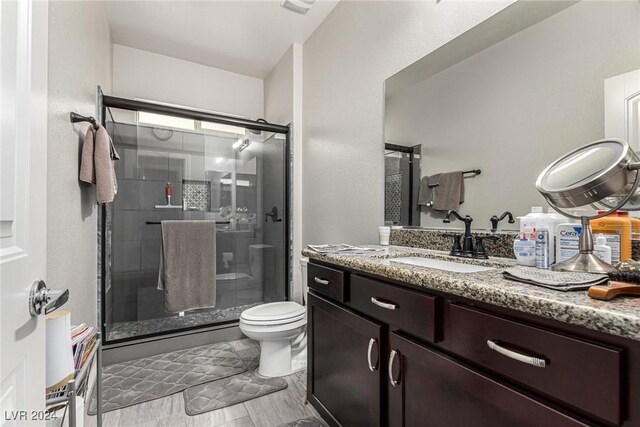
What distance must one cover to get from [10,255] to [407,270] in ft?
3.02

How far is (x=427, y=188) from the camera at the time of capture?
5.23 feet

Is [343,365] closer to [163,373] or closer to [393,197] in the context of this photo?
[393,197]

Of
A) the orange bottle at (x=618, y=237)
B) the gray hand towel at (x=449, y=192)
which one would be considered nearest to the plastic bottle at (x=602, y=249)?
the orange bottle at (x=618, y=237)

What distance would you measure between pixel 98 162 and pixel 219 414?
59.8 inches

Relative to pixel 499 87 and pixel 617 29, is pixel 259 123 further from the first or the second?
pixel 617 29

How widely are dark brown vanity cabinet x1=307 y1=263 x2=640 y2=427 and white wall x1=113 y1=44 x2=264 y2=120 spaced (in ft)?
8.53

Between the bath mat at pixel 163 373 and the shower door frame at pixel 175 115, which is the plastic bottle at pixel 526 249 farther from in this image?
the shower door frame at pixel 175 115

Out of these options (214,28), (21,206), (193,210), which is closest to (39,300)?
(21,206)

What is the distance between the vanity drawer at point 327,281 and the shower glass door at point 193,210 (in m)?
1.40

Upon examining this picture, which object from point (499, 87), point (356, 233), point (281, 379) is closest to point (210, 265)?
point (281, 379)

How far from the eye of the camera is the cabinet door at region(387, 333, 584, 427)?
64 centimetres

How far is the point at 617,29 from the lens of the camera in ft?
3.07

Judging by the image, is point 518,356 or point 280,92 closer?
point 518,356

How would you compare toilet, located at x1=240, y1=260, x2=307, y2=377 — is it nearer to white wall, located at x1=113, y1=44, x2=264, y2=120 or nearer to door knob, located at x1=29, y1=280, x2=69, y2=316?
door knob, located at x1=29, y1=280, x2=69, y2=316
